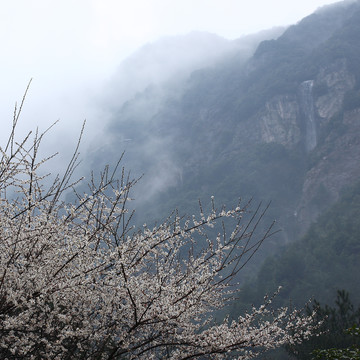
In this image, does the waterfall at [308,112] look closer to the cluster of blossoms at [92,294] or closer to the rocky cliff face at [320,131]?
the rocky cliff face at [320,131]

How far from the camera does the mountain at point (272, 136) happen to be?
74000 mm

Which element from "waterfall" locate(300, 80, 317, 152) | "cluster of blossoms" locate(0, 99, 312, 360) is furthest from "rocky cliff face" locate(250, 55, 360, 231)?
"cluster of blossoms" locate(0, 99, 312, 360)

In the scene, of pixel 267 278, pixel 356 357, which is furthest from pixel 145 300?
pixel 267 278

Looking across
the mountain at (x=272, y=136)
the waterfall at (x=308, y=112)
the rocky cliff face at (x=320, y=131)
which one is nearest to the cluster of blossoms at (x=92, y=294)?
the mountain at (x=272, y=136)

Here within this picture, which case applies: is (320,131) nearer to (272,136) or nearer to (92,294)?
(272,136)

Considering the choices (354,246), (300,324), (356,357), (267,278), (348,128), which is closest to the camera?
(300,324)

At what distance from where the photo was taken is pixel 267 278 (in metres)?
45.4

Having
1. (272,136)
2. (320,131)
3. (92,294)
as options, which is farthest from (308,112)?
(92,294)

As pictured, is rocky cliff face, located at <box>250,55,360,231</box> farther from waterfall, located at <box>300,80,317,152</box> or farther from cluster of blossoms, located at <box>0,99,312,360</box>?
cluster of blossoms, located at <box>0,99,312,360</box>

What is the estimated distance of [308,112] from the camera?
8894 cm

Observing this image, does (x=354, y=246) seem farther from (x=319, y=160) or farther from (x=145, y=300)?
(x=145, y=300)

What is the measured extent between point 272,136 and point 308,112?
1155 centimetres

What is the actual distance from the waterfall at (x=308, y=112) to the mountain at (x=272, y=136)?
0.27m

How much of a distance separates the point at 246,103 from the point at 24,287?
4286 inches
